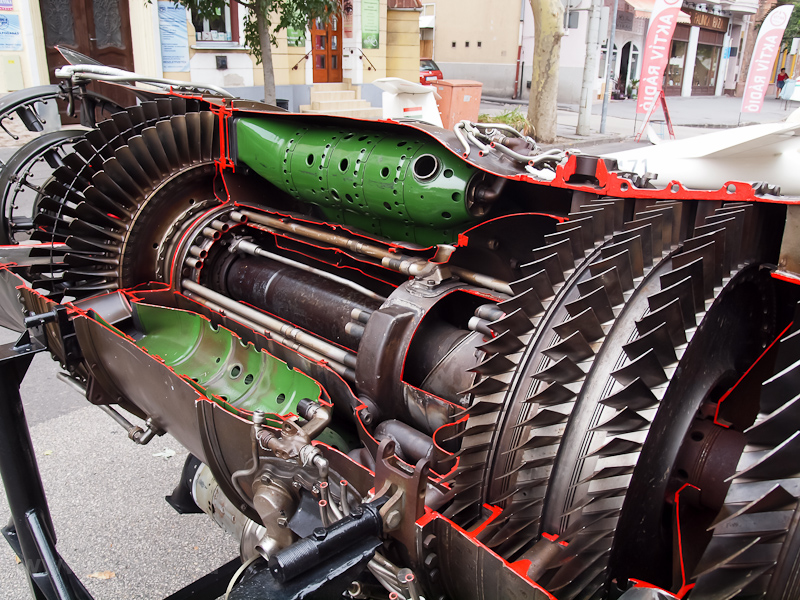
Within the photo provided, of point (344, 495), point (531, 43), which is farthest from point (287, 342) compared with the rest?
point (531, 43)

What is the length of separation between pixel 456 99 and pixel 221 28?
483cm

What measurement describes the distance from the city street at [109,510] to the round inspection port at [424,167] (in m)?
1.80

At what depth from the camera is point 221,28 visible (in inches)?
500

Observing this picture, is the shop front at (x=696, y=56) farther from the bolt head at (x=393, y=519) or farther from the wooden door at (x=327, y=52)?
the bolt head at (x=393, y=519)

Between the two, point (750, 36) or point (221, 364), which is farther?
point (750, 36)

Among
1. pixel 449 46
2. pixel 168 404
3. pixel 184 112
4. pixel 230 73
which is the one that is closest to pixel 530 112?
pixel 230 73

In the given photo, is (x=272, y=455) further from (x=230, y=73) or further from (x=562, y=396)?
(x=230, y=73)

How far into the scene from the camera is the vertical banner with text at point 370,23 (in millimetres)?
14625

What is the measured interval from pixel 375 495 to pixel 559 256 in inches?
26.8

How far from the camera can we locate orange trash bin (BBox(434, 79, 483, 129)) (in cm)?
1265

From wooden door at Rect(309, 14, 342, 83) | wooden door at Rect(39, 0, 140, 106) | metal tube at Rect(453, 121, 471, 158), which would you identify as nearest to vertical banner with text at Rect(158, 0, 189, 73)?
wooden door at Rect(39, 0, 140, 106)

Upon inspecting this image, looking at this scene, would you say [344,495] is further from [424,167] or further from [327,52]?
[327,52]

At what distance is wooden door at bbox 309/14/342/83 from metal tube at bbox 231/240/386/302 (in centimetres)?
1271

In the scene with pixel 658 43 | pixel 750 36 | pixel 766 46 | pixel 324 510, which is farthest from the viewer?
pixel 750 36
